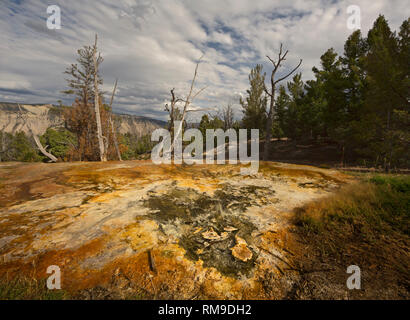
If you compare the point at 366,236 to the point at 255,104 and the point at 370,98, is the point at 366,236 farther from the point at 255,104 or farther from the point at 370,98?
the point at 255,104

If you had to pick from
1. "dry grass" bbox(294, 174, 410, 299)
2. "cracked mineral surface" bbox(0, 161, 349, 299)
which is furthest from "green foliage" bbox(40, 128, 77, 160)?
"dry grass" bbox(294, 174, 410, 299)

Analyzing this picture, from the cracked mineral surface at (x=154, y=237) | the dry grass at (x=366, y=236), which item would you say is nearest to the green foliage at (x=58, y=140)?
the cracked mineral surface at (x=154, y=237)

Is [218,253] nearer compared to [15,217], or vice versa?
[218,253]

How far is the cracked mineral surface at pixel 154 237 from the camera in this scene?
1976 millimetres

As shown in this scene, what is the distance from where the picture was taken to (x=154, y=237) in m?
2.72

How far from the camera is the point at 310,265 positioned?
2.31m

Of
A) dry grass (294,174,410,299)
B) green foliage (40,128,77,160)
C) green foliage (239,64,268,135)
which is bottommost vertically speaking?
dry grass (294,174,410,299)

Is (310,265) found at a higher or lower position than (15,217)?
lower

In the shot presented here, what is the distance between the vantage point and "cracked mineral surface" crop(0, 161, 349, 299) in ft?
6.48

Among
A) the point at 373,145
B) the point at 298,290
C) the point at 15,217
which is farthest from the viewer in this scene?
the point at 373,145

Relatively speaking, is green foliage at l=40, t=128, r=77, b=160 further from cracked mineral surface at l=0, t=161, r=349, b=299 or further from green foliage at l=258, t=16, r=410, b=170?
green foliage at l=258, t=16, r=410, b=170

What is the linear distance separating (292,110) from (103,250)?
24605 mm

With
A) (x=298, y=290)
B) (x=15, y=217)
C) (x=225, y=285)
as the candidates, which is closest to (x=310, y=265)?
(x=298, y=290)
